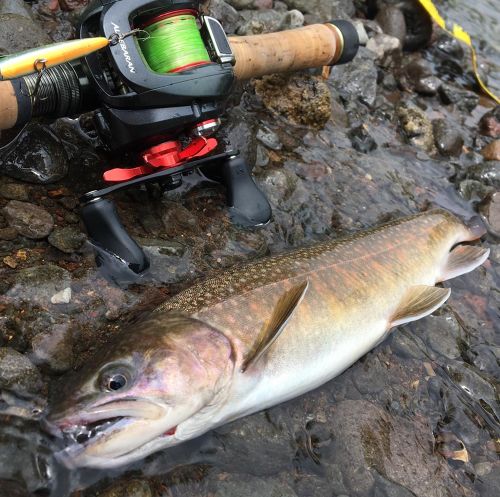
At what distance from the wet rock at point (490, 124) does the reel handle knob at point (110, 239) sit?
514 cm

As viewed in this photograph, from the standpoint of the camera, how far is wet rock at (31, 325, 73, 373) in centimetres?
282

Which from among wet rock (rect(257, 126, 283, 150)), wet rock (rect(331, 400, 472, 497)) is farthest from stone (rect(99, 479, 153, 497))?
wet rock (rect(257, 126, 283, 150))

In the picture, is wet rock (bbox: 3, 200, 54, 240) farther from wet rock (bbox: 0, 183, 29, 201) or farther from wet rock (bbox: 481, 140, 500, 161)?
wet rock (bbox: 481, 140, 500, 161)

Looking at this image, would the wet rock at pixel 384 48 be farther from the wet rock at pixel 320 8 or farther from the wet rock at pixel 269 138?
the wet rock at pixel 269 138

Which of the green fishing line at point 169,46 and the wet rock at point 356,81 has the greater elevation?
the green fishing line at point 169,46

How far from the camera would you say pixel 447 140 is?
19.7 feet

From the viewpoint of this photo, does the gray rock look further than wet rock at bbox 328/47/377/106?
No

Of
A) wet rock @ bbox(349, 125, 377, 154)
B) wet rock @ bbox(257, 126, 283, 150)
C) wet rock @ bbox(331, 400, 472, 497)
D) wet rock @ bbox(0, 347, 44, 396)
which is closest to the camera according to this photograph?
wet rock @ bbox(0, 347, 44, 396)

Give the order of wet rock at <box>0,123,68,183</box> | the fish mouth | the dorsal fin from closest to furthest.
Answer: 1. the fish mouth
2. the dorsal fin
3. wet rock at <box>0,123,68,183</box>

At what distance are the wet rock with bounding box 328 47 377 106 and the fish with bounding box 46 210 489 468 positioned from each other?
8.30ft

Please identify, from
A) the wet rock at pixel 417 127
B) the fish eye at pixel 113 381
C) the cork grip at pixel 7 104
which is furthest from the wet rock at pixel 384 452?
the wet rock at pixel 417 127

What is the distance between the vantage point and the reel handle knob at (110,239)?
3.27 meters

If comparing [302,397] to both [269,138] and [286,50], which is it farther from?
[286,50]

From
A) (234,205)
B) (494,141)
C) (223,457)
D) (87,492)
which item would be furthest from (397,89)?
(87,492)
